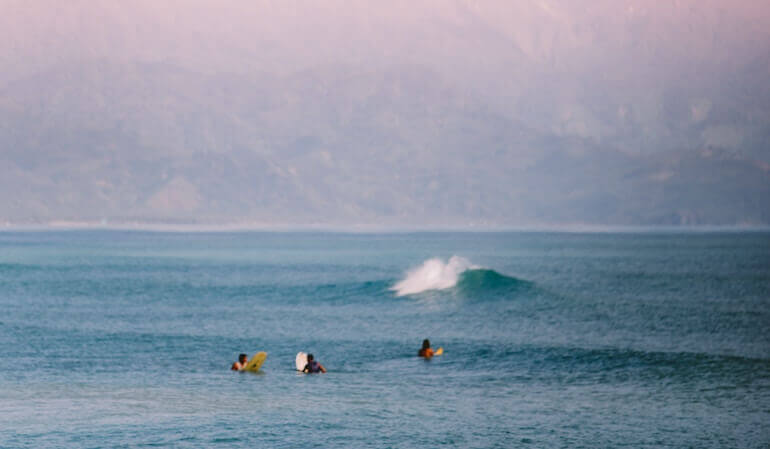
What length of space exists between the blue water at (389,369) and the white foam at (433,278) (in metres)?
1.64

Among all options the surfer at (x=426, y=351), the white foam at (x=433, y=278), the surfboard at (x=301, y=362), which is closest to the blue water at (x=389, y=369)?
the surfboard at (x=301, y=362)

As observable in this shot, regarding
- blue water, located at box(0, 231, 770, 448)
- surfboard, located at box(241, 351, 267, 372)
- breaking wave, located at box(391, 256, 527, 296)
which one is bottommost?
blue water, located at box(0, 231, 770, 448)

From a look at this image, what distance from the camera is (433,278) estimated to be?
9275 cm

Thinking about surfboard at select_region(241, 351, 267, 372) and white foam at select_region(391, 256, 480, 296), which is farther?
white foam at select_region(391, 256, 480, 296)

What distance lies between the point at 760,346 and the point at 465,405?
79.7ft

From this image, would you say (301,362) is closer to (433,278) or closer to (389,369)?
(389,369)

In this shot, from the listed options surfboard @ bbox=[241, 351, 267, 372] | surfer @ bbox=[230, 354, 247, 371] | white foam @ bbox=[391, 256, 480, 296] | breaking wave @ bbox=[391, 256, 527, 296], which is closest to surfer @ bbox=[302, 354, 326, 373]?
surfboard @ bbox=[241, 351, 267, 372]

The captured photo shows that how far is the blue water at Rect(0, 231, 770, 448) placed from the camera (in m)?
28.8

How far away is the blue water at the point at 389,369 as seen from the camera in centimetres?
2877

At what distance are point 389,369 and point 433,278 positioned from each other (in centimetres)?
5227

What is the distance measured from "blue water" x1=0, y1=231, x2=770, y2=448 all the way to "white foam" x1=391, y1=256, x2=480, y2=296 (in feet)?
5.37

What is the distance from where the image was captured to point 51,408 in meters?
31.1

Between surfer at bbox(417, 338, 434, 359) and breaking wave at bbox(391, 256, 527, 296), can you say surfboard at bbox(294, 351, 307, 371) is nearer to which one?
surfer at bbox(417, 338, 434, 359)

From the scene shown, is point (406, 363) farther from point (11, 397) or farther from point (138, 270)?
point (138, 270)
